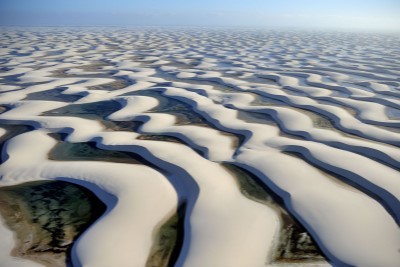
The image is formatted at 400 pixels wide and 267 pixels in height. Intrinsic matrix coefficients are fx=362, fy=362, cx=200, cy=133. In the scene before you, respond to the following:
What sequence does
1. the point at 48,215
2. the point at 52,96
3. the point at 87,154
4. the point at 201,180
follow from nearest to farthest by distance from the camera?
the point at 48,215, the point at 201,180, the point at 87,154, the point at 52,96

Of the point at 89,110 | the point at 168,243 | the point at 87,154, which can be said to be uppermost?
the point at 168,243

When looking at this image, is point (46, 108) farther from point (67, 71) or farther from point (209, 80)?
point (67, 71)

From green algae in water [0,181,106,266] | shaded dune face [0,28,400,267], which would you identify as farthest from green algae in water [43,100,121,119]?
green algae in water [0,181,106,266]

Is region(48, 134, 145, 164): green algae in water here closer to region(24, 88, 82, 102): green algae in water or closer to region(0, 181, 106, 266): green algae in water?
region(0, 181, 106, 266): green algae in water

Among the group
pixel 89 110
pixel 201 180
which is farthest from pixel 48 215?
pixel 89 110

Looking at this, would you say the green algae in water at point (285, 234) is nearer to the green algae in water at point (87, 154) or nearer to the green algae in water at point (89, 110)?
the green algae in water at point (87, 154)

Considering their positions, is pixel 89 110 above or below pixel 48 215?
below

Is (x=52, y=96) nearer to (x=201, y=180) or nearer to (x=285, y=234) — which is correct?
(x=201, y=180)
